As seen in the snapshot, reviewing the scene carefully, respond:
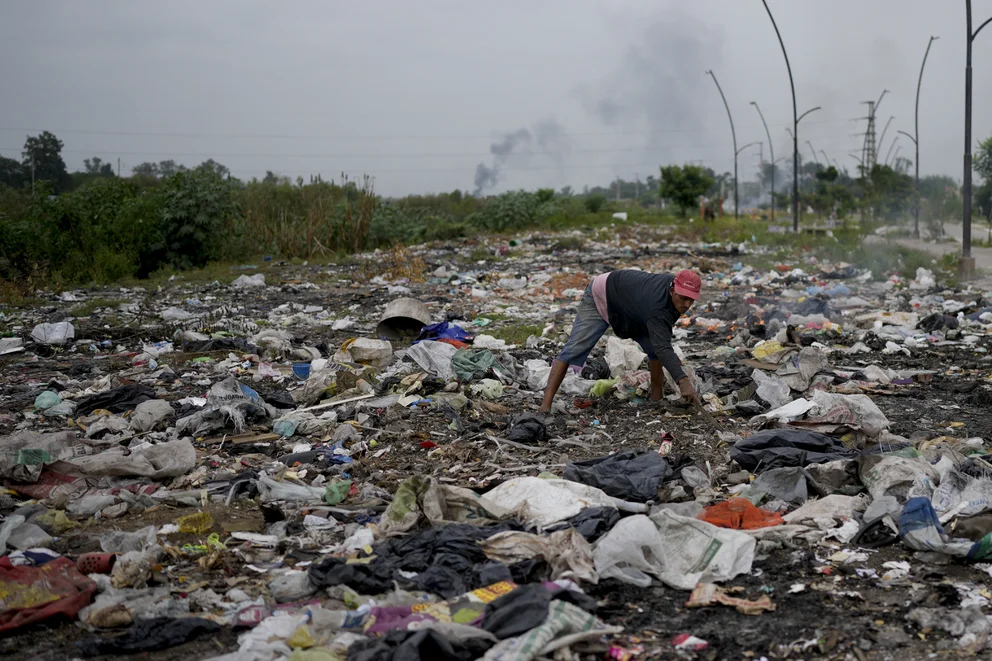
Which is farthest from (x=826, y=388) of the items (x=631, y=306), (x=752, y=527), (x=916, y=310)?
(x=916, y=310)

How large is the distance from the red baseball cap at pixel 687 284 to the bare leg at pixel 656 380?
80 cm

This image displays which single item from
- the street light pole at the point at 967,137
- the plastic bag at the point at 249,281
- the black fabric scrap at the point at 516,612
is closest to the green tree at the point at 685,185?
the street light pole at the point at 967,137

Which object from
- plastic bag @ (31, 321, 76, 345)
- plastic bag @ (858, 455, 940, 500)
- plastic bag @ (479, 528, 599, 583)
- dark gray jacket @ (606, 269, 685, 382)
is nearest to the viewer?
plastic bag @ (479, 528, 599, 583)

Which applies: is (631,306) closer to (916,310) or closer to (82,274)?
(916,310)

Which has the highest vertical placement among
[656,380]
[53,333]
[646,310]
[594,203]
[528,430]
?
[594,203]

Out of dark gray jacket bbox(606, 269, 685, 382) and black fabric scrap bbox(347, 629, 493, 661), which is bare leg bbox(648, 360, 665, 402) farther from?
black fabric scrap bbox(347, 629, 493, 661)

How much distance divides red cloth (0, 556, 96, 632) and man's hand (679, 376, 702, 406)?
393 cm

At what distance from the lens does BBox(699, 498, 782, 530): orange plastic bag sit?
13.6 feet

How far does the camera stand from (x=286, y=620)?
3238 millimetres

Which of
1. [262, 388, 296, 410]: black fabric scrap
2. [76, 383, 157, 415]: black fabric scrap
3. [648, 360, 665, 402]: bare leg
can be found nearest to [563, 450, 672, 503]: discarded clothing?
[648, 360, 665, 402]: bare leg

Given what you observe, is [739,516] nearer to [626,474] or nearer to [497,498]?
[626,474]

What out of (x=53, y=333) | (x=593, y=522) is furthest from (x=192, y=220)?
(x=593, y=522)

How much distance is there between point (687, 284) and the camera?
19.2 ft

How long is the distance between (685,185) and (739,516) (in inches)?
1267
